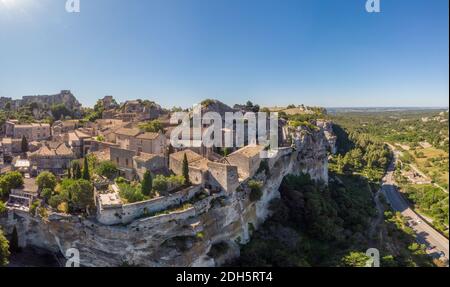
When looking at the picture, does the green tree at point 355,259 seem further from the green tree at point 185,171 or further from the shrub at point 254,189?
the green tree at point 185,171

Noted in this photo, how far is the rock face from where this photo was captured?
14.1m

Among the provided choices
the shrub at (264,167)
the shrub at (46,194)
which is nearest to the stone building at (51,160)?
the shrub at (46,194)

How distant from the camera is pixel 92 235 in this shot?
14438 millimetres

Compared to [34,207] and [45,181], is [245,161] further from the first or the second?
[34,207]

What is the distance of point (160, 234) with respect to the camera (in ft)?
47.3

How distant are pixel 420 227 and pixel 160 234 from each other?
81.3 ft

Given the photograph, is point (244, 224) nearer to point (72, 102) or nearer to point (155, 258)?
point (155, 258)

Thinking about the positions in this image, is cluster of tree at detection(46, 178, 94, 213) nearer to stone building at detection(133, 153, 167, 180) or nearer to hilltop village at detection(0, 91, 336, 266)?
hilltop village at detection(0, 91, 336, 266)

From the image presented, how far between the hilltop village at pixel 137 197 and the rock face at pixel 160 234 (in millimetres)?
44

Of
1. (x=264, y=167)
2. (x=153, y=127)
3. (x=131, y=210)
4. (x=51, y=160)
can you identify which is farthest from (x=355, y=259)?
(x=51, y=160)

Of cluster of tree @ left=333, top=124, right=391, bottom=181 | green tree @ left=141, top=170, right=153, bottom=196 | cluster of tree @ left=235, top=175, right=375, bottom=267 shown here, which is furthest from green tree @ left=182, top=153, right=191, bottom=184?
cluster of tree @ left=333, top=124, right=391, bottom=181

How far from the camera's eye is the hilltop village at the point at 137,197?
14266mm
